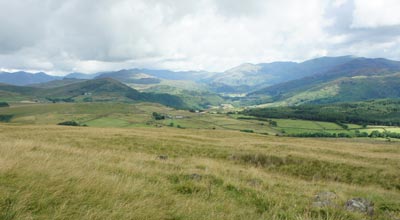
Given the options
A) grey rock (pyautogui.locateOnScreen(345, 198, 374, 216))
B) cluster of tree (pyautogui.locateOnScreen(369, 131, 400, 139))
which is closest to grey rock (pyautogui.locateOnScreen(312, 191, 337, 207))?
grey rock (pyautogui.locateOnScreen(345, 198, 374, 216))

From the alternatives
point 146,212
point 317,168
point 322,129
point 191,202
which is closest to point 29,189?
point 146,212

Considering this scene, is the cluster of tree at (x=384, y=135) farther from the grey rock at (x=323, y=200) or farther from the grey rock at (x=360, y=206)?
the grey rock at (x=360, y=206)

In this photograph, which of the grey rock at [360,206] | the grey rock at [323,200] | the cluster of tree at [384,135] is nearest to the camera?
the grey rock at [360,206]

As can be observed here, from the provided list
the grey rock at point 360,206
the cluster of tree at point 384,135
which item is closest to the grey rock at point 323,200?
the grey rock at point 360,206

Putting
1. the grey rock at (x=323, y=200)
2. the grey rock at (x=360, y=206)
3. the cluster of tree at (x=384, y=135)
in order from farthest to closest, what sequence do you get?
the cluster of tree at (x=384, y=135)
the grey rock at (x=323, y=200)
the grey rock at (x=360, y=206)

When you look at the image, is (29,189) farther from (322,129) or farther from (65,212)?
(322,129)

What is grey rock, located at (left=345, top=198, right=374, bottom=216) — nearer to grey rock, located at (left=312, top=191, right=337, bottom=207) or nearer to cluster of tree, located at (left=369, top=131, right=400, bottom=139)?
grey rock, located at (left=312, top=191, right=337, bottom=207)

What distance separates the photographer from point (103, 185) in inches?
261

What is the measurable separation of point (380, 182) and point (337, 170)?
3.31m

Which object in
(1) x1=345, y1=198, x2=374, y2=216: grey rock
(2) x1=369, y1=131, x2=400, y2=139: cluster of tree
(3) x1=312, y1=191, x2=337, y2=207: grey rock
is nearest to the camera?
(1) x1=345, y1=198, x2=374, y2=216: grey rock

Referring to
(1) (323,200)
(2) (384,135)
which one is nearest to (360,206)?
(1) (323,200)

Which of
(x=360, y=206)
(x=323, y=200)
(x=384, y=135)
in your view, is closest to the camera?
(x=360, y=206)

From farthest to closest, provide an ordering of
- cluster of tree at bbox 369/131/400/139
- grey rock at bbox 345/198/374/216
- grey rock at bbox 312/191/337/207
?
cluster of tree at bbox 369/131/400/139
grey rock at bbox 312/191/337/207
grey rock at bbox 345/198/374/216

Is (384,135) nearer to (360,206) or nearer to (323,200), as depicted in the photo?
(360,206)
